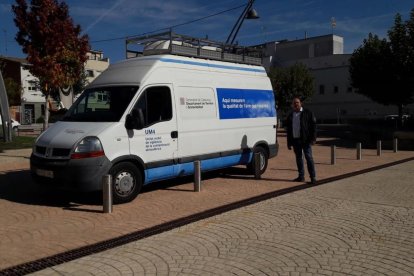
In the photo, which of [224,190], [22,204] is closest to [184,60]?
[224,190]

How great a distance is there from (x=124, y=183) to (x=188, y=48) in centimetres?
331

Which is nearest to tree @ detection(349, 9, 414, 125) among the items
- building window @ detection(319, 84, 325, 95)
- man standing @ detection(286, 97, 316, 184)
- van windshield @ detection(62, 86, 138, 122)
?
man standing @ detection(286, 97, 316, 184)

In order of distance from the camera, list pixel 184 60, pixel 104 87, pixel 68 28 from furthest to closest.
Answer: pixel 68 28
pixel 184 60
pixel 104 87

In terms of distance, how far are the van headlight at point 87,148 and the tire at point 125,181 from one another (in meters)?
0.46

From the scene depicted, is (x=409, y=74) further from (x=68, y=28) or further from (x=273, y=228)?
(x=273, y=228)

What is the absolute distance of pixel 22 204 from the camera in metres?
8.09

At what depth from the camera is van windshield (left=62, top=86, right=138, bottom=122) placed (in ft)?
26.7

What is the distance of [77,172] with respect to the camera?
7441mm

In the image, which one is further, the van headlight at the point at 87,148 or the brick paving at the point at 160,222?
the van headlight at the point at 87,148

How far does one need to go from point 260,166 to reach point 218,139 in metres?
1.59

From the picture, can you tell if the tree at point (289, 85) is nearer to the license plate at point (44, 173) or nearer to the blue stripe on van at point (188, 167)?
the blue stripe on van at point (188, 167)

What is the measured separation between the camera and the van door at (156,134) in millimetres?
8227

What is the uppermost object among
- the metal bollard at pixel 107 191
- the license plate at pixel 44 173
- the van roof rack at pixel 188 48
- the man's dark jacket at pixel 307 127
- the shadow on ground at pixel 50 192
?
the van roof rack at pixel 188 48

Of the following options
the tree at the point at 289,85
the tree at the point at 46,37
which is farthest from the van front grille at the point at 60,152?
the tree at the point at 289,85
